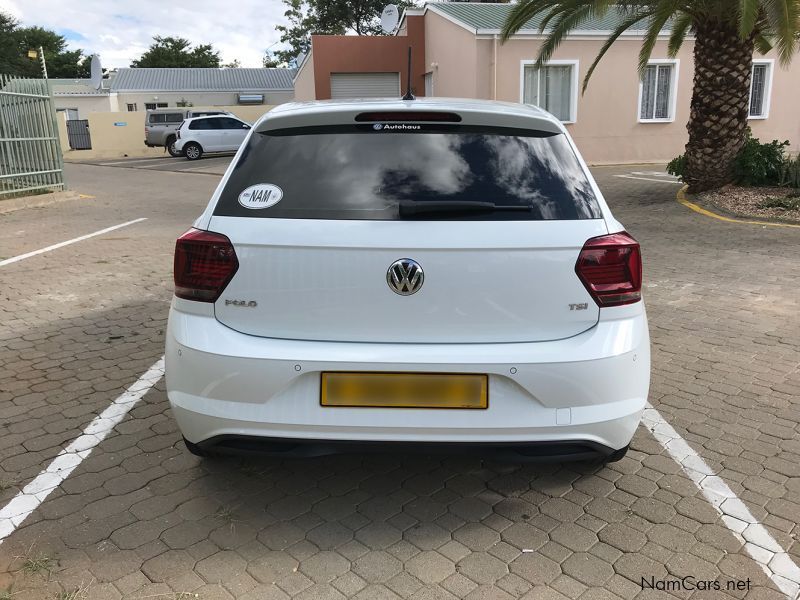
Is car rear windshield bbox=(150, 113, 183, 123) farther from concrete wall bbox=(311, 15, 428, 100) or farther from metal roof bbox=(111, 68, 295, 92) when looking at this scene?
metal roof bbox=(111, 68, 295, 92)

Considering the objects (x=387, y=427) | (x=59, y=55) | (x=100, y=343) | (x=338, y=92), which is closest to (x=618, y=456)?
(x=387, y=427)

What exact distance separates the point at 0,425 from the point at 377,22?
154 ft

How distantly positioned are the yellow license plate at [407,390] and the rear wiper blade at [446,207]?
2.01 feet

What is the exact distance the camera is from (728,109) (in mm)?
11375

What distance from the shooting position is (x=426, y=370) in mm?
2492

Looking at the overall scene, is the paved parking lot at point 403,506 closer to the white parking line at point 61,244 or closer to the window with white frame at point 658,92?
the white parking line at point 61,244

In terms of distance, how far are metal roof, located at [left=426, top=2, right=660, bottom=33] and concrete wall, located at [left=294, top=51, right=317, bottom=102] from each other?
180 inches

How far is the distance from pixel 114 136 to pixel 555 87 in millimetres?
21932

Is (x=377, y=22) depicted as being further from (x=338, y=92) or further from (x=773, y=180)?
(x=773, y=180)

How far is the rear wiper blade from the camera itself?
2.57 meters

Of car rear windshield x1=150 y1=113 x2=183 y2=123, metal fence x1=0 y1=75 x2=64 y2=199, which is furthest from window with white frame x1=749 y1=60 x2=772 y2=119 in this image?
car rear windshield x1=150 y1=113 x2=183 y2=123

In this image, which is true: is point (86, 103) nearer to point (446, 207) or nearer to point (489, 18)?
point (489, 18)

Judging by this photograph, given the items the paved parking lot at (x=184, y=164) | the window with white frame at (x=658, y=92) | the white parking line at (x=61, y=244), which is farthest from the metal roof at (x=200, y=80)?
the white parking line at (x=61, y=244)

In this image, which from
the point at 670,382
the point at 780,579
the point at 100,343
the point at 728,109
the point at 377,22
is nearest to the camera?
the point at 780,579
